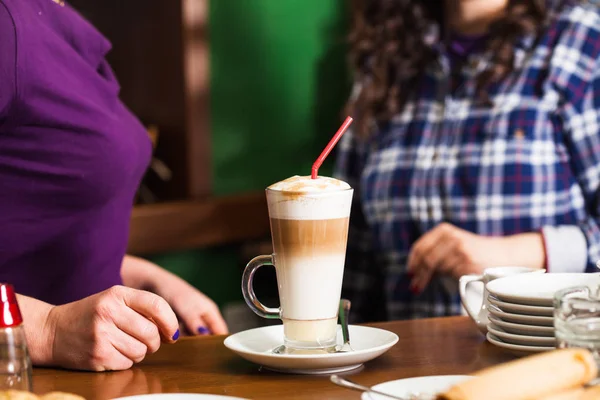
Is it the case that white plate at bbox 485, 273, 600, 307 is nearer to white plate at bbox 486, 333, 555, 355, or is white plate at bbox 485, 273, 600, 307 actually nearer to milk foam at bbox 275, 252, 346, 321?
white plate at bbox 486, 333, 555, 355

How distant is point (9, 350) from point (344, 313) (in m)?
0.42

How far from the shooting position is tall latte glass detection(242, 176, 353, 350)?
3.41ft

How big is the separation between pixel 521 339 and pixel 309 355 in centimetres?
28

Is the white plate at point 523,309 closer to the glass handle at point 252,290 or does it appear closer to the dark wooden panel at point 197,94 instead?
the glass handle at point 252,290

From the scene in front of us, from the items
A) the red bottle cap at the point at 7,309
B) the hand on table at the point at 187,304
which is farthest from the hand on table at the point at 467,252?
the red bottle cap at the point at 7,309

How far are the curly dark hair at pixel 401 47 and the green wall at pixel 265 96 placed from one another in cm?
47

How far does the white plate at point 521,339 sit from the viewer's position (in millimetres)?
1062

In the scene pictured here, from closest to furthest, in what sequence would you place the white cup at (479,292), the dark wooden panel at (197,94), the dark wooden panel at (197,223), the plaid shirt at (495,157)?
the white cup at (479,292) < the plaid shirt at (495,157) < the dark wooden panel at (197,223) < the dark wooden panel at (197,94)

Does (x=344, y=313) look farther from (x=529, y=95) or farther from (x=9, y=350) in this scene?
(x=529, y=95)

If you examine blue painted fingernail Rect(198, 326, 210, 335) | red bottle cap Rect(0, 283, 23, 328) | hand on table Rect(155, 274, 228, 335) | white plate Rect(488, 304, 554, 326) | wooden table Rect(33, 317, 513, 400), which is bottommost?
blue painted fingernail Rect(198, 326, 210, 335)

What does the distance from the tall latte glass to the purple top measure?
0.44 meters

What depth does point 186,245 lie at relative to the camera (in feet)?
9.27

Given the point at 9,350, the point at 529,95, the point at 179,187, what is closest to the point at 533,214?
the point at 529,95

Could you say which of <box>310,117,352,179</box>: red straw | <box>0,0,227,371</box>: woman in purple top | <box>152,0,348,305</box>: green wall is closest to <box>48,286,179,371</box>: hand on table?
<box>0,0,227,371</box>: woman in purple top
